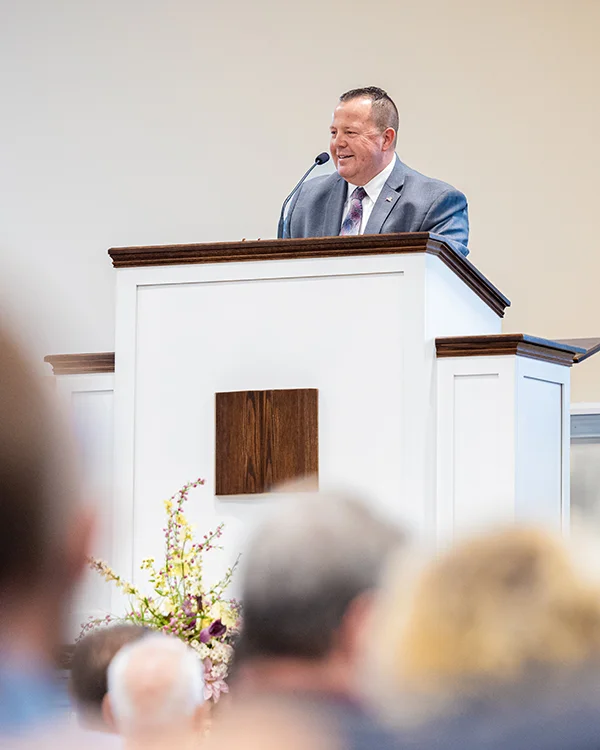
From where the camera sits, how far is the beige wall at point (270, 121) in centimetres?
665

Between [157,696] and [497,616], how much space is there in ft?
0.52

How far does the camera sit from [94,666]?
0.59 metres

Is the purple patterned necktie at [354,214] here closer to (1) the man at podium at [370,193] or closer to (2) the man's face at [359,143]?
(1) the man at podium at [370,193]

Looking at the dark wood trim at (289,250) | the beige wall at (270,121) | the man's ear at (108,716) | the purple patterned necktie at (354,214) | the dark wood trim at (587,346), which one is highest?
the beige wall at (270,121)

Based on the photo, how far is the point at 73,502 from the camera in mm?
564

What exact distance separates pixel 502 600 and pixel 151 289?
2.54 meters

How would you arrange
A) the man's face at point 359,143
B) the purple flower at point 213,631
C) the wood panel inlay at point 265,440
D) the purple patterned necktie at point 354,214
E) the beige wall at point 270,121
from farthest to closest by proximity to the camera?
1. the beige wall at point 270,121
2. the man's face at point 359,143
3. the purple patterned necktie at point 354,214
4. the wood panel inlay at point 265,440
5. the purple flower at point 213,631

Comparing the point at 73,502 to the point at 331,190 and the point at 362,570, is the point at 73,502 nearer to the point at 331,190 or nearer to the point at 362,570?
the point at 362,570

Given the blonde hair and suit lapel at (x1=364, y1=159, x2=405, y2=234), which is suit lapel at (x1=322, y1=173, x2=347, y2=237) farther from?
the blonde hair

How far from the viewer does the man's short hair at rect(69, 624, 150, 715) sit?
1.91ft

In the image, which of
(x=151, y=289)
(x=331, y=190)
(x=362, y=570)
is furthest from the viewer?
(x=331, y=190)

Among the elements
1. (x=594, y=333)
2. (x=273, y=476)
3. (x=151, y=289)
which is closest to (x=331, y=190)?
(x=151, y=289)

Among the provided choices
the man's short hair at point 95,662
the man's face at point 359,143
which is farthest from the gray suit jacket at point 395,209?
the man's short hair at point 95,662

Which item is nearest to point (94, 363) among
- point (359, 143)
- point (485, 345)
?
point (485, 345)
